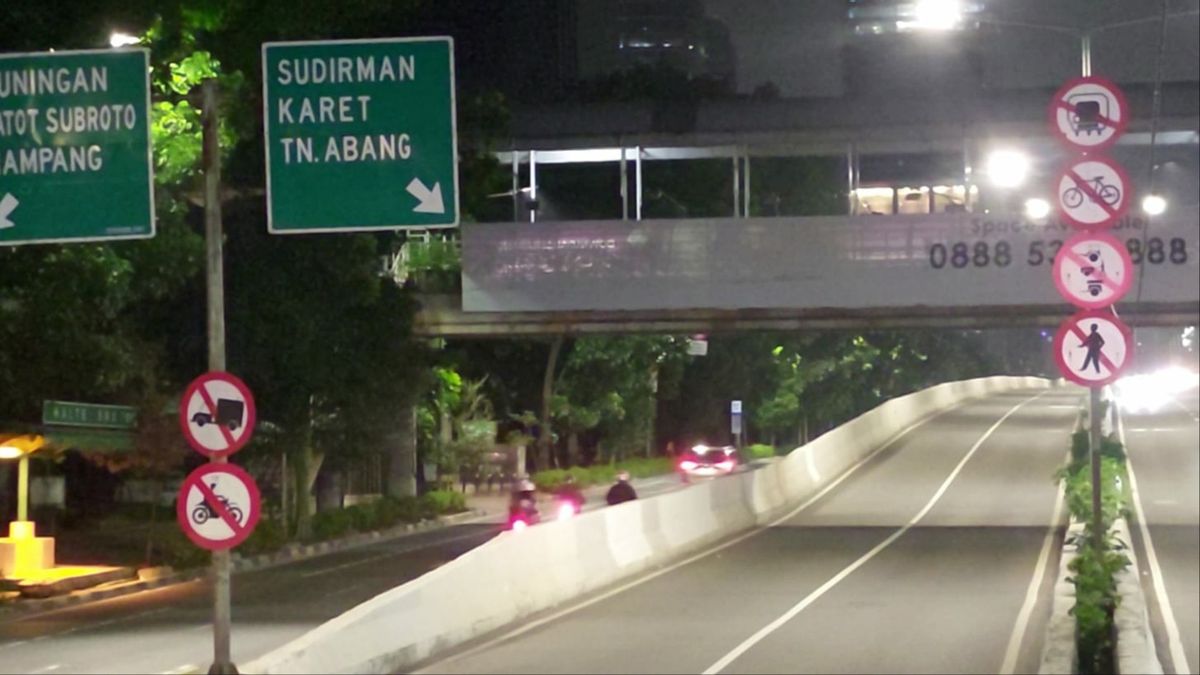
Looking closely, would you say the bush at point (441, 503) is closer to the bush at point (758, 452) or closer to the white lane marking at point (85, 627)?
the white lane marking at point (85, 627)

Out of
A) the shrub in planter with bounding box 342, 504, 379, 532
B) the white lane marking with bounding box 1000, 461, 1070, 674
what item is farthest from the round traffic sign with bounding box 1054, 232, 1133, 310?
the shrub in planter with bounding box 342, 504, 379, 532

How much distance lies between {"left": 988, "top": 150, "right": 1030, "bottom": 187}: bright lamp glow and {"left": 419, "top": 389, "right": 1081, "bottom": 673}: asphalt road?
24.9 feet

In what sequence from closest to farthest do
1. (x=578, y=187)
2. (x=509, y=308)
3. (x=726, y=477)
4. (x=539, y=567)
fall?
(x=539, y=567) < (x=726, y=477) < (x=509, y=308) < (x=578, y=187)

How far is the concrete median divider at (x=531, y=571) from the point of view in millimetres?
15719

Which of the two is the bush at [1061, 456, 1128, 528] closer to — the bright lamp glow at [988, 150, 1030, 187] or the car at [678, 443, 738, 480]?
the bright lamp glow at [988, 150, 1030, 187]

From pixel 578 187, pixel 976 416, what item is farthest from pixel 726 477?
pixel 976 416

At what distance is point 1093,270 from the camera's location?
537 inches

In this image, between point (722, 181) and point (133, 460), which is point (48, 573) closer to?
point (133, 460)

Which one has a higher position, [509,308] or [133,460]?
[509,308]

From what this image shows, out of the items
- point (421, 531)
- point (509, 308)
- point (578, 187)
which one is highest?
point (578, 187)

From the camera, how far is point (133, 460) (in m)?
33.4

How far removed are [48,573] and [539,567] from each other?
43.4 feet

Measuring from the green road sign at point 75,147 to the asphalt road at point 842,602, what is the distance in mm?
5367

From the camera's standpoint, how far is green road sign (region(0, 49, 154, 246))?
1495cm
